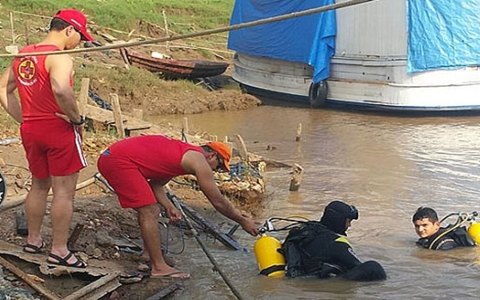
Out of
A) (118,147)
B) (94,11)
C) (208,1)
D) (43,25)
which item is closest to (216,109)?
(43,25)

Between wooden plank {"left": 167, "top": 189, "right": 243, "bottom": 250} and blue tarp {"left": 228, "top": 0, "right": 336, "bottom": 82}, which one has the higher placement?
blue tarp {"left": 228, "top": 0, "right": 336, "bottom": 82}

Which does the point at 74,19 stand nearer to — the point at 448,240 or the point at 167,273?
the point at 167,273

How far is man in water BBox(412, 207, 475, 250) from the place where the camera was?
8117mm

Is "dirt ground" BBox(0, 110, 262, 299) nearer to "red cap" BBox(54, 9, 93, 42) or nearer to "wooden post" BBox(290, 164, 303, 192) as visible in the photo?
"wooden post" BBox(290, 164, 303, 192)

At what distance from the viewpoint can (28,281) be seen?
547cm

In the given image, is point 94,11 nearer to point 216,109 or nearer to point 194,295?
point 216,109

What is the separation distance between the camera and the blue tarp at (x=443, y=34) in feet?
61.2

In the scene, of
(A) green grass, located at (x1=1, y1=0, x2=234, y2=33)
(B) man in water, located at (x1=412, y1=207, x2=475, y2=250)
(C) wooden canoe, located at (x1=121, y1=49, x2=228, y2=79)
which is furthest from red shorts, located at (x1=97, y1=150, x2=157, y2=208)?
(A) green grass, located at (x1=1, y1=0, x2=234, y2=33)

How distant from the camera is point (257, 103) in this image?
72.2 ft

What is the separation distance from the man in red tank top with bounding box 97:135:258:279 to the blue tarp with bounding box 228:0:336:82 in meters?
13.9

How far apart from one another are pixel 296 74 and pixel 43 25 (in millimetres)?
9954

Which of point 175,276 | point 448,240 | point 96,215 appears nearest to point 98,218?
point 96,215

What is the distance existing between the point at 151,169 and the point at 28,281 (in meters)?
1.38

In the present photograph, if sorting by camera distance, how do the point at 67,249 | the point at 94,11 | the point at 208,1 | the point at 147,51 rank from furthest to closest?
the point at 208,1, the point at 94,11, the point at 147,51, the point at 67,249
